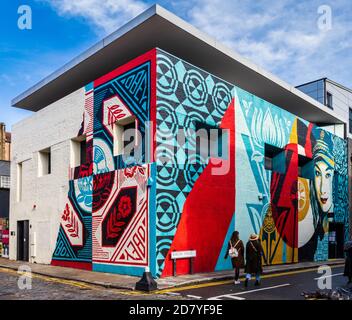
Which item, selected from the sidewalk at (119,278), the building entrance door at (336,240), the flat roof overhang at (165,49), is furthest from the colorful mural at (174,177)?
the building entrance door at (336,240)

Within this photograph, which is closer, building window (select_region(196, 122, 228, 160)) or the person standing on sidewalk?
the person standing on sidewalk

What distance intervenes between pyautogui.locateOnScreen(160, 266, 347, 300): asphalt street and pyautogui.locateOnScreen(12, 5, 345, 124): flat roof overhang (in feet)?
31.2

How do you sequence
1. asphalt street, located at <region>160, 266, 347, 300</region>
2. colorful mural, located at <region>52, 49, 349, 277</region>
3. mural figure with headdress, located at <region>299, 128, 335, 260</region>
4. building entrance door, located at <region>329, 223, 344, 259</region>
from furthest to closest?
1. building entrance door, located at <region>329, 223, 344, 259</region>
2. mural figure with headdress, located at <region>299, 128, 335, 260</region>
3. colorful mural, located at <region>52, 49, 349, 277</region>
4. asphalt street, located at <region>160, 266, 347, 300</region>

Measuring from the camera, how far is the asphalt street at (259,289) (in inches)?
410

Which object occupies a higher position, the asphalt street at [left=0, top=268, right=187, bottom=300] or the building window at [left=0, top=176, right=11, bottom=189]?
the building window at [left=0, top=176, right=11, bottom=189]

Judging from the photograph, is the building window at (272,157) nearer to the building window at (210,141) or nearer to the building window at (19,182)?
the building window at (210,141)

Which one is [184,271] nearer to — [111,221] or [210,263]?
[210,263]

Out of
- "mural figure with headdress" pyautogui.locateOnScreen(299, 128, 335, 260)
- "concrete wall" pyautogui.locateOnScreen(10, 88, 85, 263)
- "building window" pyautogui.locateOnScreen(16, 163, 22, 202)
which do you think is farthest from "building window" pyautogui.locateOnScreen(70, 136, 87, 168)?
"mural figure with headdress" pyautogui.locateOnScreen(299, 128, 335, 260)

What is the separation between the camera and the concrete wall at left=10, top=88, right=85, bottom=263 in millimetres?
19047

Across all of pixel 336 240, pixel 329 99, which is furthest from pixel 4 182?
pixel 329 99

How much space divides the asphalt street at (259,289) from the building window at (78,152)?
883cm

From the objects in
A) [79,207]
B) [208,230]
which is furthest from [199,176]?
[79,207]

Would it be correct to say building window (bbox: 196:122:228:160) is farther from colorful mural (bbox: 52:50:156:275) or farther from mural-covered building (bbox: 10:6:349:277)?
colorful mural (bbox: 52:50:156:275)

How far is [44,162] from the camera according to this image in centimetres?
2162
